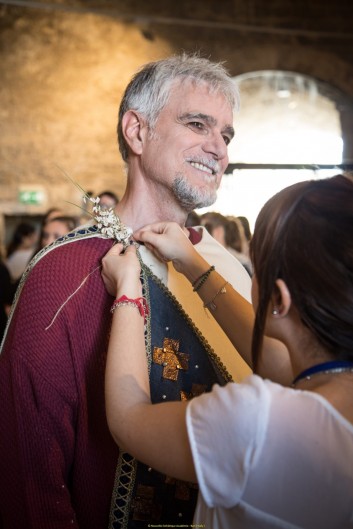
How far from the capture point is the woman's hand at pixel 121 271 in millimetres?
1773

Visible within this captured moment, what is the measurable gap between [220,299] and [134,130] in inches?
24.6

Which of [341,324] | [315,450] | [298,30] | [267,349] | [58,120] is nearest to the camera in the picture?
[315,450]

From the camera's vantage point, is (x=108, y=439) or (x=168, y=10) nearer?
(x=108, y=439)

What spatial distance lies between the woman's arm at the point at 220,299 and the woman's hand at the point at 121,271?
105 mm

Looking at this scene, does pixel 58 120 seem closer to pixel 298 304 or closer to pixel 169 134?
pixel 169 134

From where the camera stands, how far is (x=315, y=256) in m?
1.45

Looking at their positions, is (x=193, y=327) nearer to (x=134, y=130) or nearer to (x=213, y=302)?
(x=213, y=302)

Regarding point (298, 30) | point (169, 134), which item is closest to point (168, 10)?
point (298, 30)

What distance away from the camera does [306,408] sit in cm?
136

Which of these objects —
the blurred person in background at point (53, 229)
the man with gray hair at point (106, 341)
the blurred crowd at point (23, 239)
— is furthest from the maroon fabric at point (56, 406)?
the blurred person in background at point (53, 229)

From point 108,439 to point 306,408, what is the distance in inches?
28.8

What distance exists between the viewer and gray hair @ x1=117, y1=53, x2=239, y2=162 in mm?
2148

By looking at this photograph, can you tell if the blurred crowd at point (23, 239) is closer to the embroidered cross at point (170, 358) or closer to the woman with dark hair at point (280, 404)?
the embroidered cross at point (170, 358)

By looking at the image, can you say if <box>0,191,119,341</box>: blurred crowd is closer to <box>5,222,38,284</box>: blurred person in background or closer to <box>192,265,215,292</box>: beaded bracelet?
<box>5,222,38,284</box>: blurred person in background
